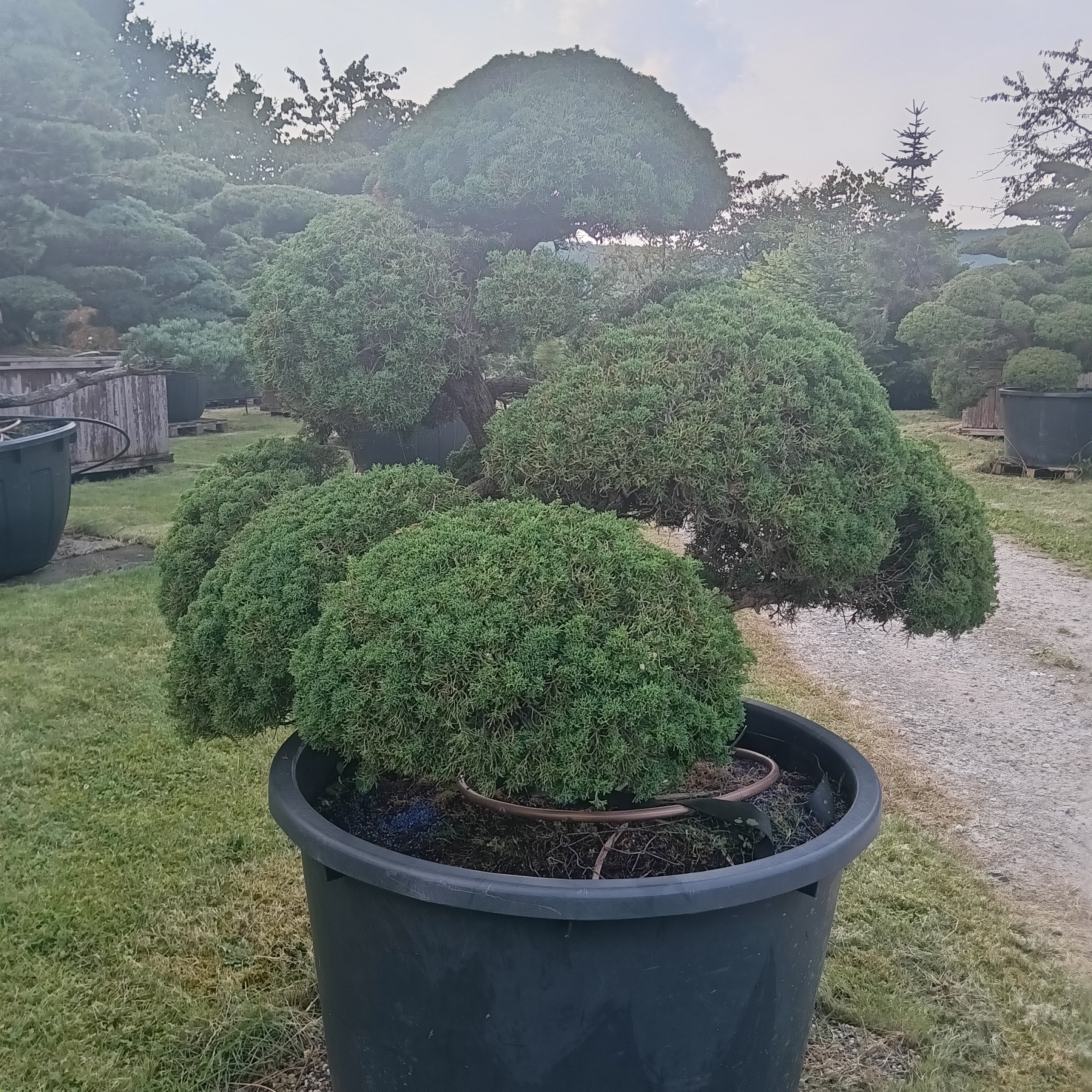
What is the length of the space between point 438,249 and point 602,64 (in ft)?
1.69

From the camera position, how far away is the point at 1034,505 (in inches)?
279

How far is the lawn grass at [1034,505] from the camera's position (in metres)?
5.93

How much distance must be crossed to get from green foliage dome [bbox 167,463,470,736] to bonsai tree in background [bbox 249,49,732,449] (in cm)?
26

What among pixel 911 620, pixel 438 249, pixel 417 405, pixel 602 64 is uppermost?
pixel 602 64

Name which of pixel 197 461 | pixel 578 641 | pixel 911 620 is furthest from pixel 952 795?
pixel 197 461

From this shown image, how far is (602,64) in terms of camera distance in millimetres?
2066

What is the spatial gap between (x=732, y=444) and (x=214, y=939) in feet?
5.37

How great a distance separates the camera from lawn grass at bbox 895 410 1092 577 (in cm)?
593

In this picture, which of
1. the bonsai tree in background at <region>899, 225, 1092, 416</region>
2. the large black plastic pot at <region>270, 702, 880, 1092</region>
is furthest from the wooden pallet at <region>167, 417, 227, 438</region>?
the large black plastic pot at <region>270, 702, 880, 1092</region>

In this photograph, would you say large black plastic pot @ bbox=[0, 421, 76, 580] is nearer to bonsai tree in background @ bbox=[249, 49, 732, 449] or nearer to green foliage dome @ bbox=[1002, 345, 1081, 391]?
bonsai tree in background @ bbox=[249, 49, 732, 449]

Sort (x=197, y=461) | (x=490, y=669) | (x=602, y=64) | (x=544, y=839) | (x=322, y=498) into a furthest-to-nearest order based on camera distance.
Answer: (x=197, y=461)
(x=602, y=64)
(x=322, y=498)
(x=544, y=839)
(x=490, y=669)

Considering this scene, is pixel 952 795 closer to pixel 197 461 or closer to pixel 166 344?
pixel 166 344

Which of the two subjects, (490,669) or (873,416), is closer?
(490,669)

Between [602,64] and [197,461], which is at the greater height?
[602,64]
